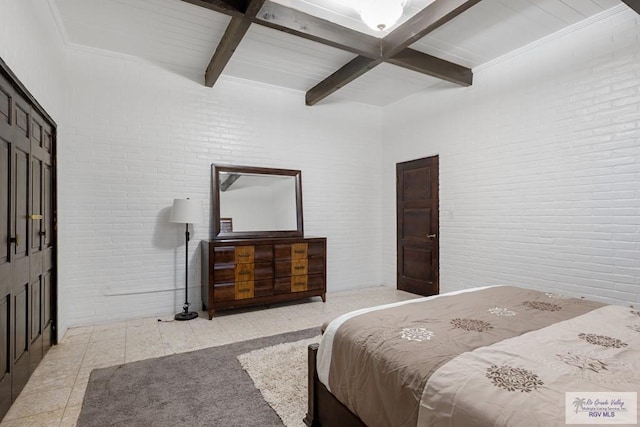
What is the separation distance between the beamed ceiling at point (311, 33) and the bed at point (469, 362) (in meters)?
2.32

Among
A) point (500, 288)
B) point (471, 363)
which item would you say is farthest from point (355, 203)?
point (471, 363)

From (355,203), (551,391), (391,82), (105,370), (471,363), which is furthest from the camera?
(355,203)

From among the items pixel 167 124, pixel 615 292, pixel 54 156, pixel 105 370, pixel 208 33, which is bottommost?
pixel 105 370

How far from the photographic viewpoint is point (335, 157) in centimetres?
513

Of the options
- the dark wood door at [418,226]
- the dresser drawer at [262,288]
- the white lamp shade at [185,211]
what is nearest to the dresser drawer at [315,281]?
the dresser drawer at [262,288]

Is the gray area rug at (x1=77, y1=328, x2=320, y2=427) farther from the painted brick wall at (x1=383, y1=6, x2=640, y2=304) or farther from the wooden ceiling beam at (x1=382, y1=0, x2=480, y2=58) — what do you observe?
the wooden ceiling beam at (x1=382, y1=0, x2=480, y2=58)

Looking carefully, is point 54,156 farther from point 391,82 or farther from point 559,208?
Answer: point 559,208

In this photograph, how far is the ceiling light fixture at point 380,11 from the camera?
2279mm

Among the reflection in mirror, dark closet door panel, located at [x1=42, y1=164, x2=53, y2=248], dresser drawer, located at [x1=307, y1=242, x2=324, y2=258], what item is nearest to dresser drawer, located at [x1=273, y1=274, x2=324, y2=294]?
dresser drawer, located at [x1=307, y1=242, x2=324, y2=258]

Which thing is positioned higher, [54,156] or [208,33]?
[208,33]

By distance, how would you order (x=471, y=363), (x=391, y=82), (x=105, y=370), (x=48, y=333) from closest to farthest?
(x=471, y=363), (x=105, y=370), (x=48, y=333), (x=391, y=82)

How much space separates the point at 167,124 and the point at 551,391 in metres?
4.20

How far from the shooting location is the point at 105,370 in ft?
8.21

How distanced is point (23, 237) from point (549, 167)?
4529 mm
